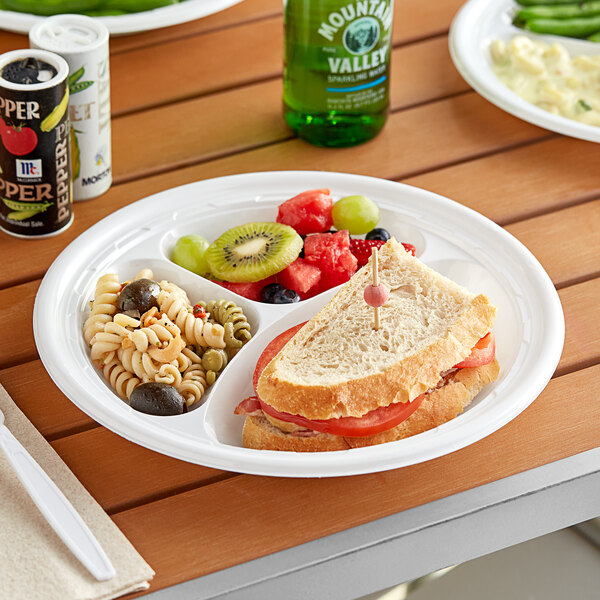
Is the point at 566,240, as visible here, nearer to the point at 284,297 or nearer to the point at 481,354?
the point at 481,354

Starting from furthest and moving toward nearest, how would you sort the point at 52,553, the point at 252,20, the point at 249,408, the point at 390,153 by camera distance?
the point at 252,20
the point at 390,153
the point at 249,408
the point at 52,553

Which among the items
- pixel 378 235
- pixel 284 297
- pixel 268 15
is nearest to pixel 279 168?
pixel 378 235

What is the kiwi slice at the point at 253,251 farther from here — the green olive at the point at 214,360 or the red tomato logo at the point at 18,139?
the red tomato logo at the point at 18,139

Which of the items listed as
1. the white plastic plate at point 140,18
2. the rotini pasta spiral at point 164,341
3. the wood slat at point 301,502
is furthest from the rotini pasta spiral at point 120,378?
the white plastic plate at point 140,18

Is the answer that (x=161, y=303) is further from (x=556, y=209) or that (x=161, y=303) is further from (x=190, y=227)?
(x=556, y=209)

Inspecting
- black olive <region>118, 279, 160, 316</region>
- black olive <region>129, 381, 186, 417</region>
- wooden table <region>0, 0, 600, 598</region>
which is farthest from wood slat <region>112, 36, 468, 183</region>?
black olive <region>129, 381, 186, 417</region>

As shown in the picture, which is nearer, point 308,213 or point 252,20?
point 308,213

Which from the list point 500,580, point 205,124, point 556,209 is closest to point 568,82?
point 556,209
